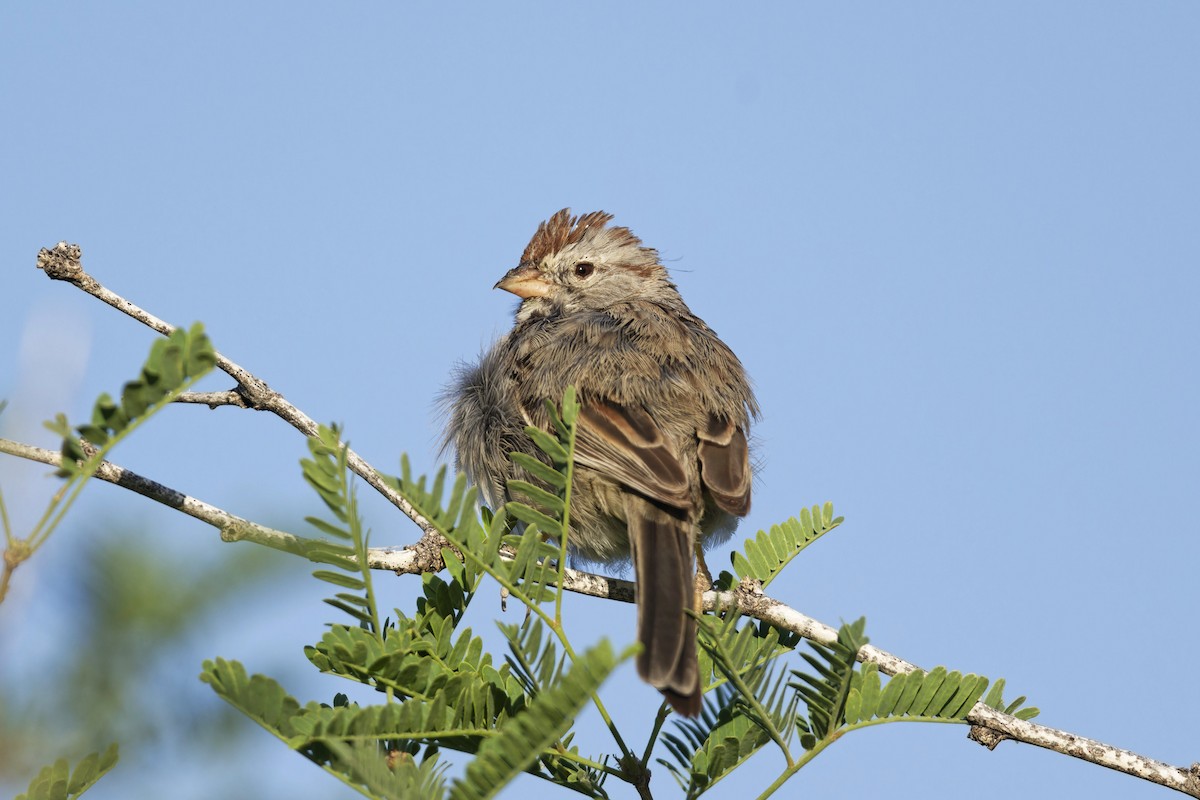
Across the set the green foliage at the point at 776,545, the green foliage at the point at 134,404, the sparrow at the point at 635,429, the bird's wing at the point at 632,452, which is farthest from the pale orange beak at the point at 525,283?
the green foliage at the point at 134,404

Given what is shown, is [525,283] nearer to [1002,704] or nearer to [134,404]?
[1002,704]

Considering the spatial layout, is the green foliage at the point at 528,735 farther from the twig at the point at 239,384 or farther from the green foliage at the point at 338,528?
the twig at the point at 239,384

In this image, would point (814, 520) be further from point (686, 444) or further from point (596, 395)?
point (596, 395)

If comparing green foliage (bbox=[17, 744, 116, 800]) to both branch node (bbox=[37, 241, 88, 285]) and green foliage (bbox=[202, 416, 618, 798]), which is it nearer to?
green foliage (bbox=[202, 416, 618, 798])

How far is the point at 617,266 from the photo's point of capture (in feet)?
23.3

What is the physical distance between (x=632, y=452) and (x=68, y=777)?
2.84 meters

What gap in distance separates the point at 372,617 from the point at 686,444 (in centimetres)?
231

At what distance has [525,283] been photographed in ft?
22.4

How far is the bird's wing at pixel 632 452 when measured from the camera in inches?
170

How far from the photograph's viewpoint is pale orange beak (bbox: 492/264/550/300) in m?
6.80

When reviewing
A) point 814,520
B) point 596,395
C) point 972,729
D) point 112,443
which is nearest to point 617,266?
point 596,395

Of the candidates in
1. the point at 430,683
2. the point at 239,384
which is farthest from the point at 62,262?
the point at 430,683

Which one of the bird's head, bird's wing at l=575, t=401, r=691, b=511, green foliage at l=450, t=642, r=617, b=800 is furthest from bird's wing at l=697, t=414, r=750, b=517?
green foliage at l=450, t=642, r=617, b=800

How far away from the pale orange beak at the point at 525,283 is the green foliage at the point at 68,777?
16.5 ft
